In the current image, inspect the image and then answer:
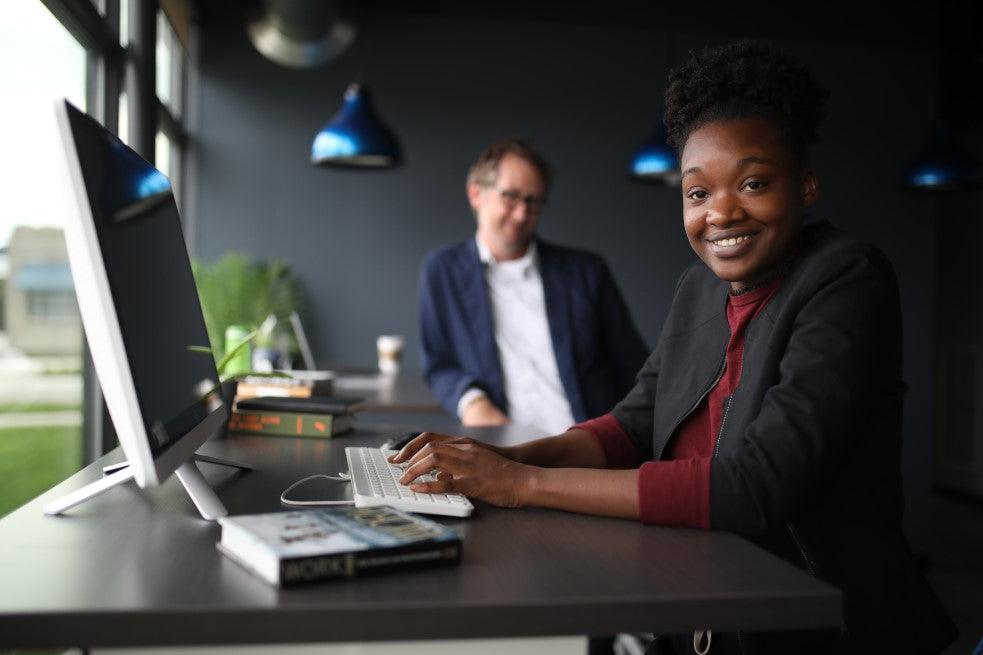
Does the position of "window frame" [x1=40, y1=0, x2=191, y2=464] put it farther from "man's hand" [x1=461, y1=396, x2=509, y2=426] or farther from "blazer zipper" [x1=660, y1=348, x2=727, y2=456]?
"blazer zipper" [x1=660, y1=348, x2=727, y2=456]

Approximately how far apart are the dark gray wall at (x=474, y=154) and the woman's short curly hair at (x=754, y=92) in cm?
447

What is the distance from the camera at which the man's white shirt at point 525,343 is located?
3.00m

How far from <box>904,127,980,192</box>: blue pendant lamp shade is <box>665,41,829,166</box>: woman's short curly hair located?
419 cm

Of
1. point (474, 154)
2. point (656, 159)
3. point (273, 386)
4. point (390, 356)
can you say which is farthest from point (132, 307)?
point (474, 154)

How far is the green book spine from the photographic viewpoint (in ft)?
6.47

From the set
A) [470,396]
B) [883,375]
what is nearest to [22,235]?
[470,396]

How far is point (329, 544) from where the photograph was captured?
36.0 inches

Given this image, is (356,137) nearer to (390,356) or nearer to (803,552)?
(390,356)

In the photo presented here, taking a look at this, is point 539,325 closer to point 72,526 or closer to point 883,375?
point 883,375

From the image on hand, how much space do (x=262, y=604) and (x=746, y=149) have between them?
96cm

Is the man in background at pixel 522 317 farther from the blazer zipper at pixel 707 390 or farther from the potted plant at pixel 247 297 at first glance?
the potted plant at pixel 247 297

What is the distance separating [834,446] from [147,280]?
90cm

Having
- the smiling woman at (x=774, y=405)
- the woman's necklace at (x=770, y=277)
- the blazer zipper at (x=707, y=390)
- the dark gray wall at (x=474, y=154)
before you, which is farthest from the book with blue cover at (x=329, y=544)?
the dark gray wall at (x=474, y=154)

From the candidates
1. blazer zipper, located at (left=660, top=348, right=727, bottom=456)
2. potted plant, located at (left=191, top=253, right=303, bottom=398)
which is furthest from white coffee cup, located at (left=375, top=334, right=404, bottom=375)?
blazer zipper, located at (left=660, top=348, right=727, bottom=456)
